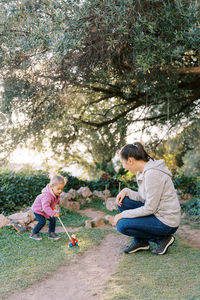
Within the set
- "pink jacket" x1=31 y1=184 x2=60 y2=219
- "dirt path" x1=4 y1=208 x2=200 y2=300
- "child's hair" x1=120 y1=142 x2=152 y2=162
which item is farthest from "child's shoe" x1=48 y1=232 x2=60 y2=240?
"child's hair" x1=120 y1=142 x2=152 y2=162

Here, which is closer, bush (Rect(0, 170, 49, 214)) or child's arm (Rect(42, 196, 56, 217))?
child's arm (Rect(42, 196, 56, 217))

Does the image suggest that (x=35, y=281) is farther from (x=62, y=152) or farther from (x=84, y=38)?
(x=62, y=152)

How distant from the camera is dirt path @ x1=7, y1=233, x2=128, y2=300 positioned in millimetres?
3057

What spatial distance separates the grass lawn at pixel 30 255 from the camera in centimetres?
341

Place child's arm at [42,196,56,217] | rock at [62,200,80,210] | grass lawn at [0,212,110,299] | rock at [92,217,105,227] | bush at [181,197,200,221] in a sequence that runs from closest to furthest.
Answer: grass lawn at [0,212,110,299] < child's arm at [42,196,56,217] < rock at [92,217,105,227] < bush at [181,197,200,221] < rock at [62,200,80,210]

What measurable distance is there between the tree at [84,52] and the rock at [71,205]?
4.81 ft

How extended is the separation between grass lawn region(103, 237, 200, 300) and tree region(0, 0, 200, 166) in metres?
2.84

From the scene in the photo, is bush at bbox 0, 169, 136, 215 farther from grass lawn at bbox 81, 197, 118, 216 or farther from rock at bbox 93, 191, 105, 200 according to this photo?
rock at bbox 93, 191, 105, 200

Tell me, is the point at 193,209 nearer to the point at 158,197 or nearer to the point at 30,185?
the point at 158,197

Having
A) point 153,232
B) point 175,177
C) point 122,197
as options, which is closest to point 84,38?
point 122,197

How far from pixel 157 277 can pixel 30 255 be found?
1698 millimetres

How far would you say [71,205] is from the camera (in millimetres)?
7145

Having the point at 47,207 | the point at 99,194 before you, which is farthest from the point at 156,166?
the point at 99,194

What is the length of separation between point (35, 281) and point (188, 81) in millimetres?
5596
